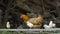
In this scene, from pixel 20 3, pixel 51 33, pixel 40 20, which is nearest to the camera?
pixel 51 33

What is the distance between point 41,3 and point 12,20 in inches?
33.4

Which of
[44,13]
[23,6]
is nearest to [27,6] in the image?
[23,6]

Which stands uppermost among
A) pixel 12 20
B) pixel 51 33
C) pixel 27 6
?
pixel 27 6

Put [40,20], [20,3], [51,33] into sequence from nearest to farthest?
1. [51,33]
2. [40,20]
3. [20,3]

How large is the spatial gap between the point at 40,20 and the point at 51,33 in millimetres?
1347

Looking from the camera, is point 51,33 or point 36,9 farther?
point 36,9

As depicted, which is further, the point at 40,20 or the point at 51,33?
the point at 40,20

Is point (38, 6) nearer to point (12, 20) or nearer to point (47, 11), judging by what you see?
point (47, 11)

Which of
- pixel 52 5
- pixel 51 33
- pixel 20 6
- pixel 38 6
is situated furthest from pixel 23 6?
pixel 51 33

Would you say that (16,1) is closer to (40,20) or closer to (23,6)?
(23,6)

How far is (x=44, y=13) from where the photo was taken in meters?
5.26

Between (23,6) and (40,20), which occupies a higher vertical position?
(23,6)

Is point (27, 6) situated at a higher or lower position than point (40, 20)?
higher

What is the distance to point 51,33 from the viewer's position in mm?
3473
